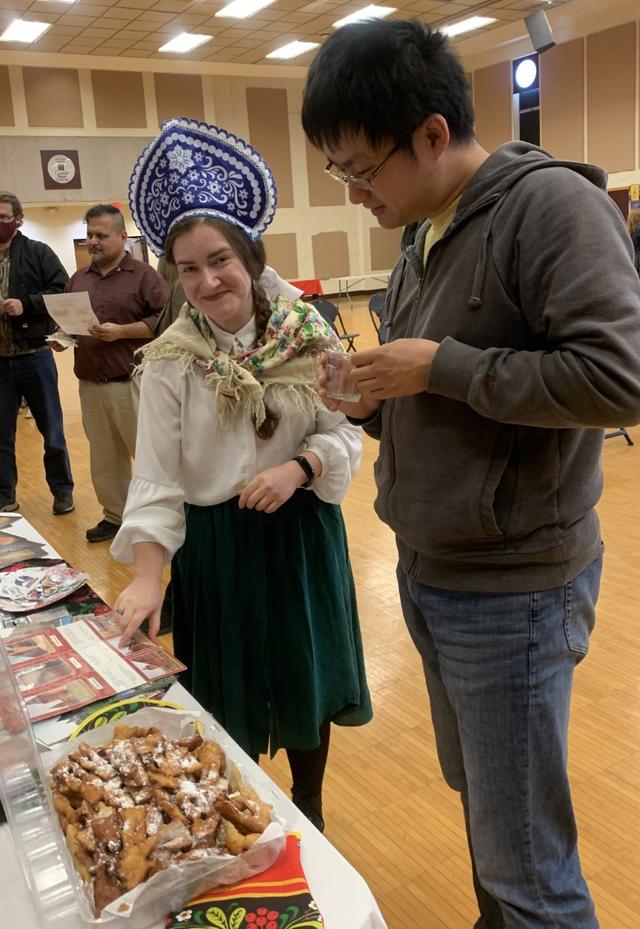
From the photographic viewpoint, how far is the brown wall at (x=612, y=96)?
1287 cm

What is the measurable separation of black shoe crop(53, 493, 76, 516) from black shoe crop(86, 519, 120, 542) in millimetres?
616

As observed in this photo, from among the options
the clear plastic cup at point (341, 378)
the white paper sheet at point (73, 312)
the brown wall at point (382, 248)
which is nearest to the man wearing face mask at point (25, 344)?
the white paper sheet at point (73, 312)

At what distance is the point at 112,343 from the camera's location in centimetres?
417

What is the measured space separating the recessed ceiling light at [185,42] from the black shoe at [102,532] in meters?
10.6

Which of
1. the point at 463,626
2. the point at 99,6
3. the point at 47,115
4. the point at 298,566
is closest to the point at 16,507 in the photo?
the point at 298,566

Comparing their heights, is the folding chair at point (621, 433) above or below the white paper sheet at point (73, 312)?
below

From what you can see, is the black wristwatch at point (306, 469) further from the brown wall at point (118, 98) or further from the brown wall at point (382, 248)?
the brown wall at point (382, 248)

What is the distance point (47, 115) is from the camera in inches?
526

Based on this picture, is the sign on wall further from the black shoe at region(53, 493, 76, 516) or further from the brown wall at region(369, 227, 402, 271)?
the black shoe at region(53, 493, 76, 516)

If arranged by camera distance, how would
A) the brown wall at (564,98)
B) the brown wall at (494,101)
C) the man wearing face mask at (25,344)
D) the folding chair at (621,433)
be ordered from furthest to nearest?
the brown wall at (494,101)
the brown wall at (564,98)
the folding chair at (621,433)
the man wearing face mask at (25,344)

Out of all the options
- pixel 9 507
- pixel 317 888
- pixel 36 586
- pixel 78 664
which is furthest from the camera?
pixel 9 507

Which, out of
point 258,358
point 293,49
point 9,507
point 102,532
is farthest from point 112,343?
point 293,49

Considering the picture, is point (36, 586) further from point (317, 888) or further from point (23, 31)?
point (23, 31)

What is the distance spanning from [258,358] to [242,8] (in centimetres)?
1169
